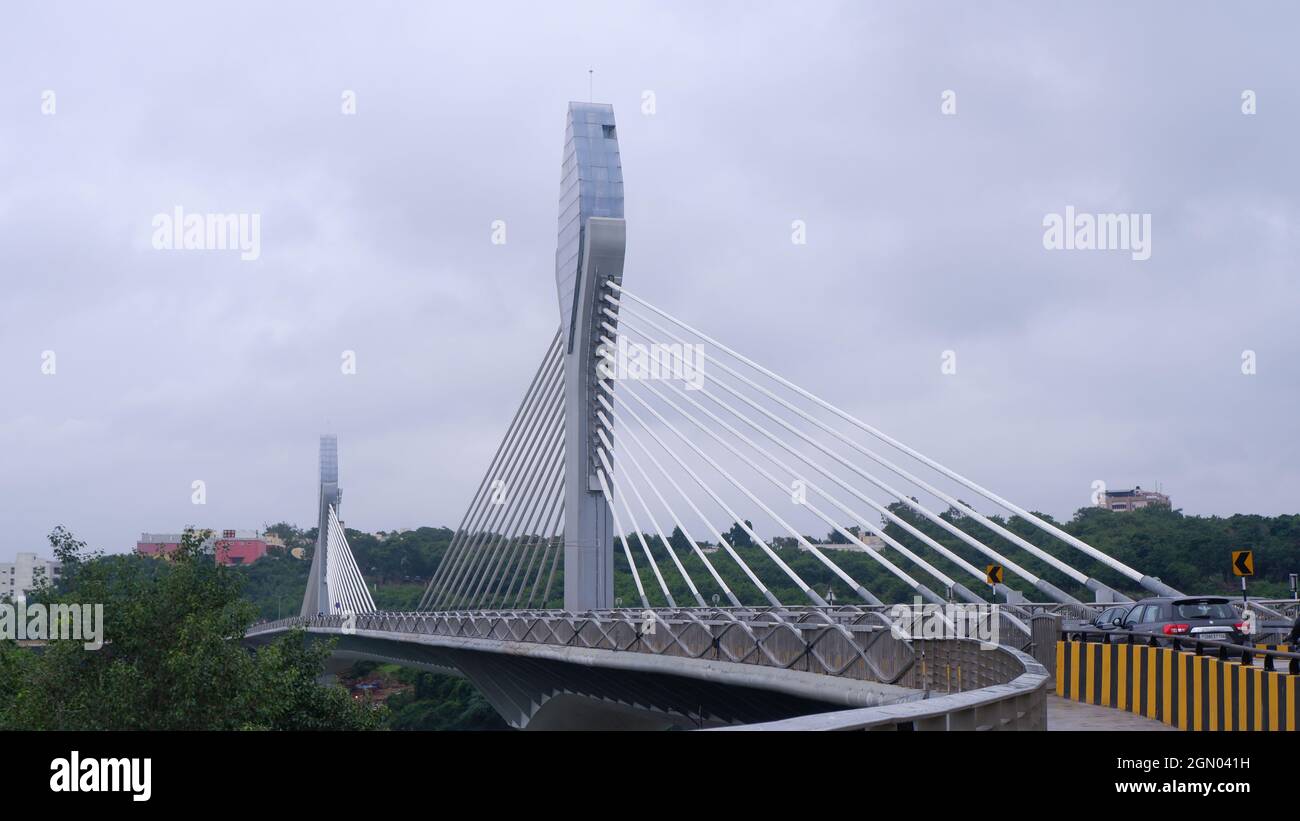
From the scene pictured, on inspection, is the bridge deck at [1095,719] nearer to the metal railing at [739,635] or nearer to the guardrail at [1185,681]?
the guardrail at [1185,681]

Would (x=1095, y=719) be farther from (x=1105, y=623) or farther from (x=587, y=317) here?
(x=587, y=317)

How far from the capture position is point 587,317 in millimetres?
37875

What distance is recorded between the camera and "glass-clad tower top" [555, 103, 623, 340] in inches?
1480

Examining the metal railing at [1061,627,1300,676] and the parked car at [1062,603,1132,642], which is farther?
the parked car at [1062,603,1132,642]

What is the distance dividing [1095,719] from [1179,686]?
1.06 meters

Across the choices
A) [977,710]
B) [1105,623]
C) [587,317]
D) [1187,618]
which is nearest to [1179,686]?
[1187,618]

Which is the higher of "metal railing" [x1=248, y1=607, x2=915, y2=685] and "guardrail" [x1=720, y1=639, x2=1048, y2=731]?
"guardrail" [x1=720, y1=639, x2=1048, y2=731]

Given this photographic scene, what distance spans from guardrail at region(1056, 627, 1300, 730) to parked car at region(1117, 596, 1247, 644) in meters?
1.11

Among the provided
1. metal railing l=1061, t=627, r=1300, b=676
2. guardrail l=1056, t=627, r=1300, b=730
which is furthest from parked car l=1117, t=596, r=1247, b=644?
guardrail l=1056, t=627, r=1300, b=730

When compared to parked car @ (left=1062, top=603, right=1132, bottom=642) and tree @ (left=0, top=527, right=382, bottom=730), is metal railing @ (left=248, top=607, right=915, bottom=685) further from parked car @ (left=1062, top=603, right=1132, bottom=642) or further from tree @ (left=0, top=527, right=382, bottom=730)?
tree @ (left=0, top=527, right=382, bottom=730)

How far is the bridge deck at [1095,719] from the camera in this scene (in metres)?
15.0

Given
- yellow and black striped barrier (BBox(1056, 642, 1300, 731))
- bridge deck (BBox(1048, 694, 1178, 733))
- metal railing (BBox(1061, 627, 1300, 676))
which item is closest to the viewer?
yellow and black striped barrier (BBox(1056, 642, 1300, 731))
